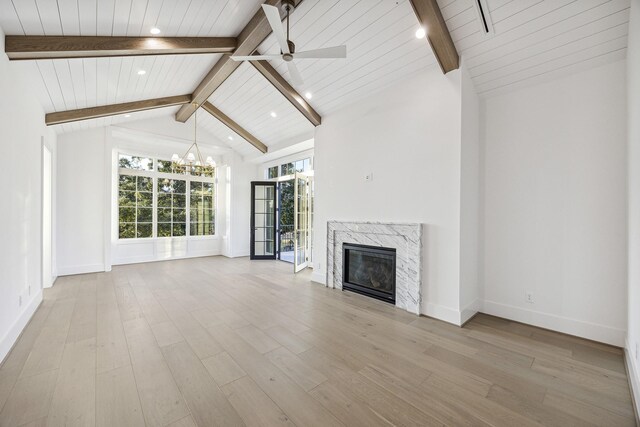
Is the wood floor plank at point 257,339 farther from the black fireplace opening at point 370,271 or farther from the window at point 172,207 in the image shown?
the window at point 172,207

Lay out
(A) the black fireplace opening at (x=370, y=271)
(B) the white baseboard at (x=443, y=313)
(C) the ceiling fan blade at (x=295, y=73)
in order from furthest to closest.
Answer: (A) the black fireplace opening at (x=370, y=271), (B) the white baseboard at (x=443, y=313), (C) the ceiling fan blade at (x=295, y=73)

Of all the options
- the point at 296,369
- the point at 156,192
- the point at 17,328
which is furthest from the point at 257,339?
the point at 156,192

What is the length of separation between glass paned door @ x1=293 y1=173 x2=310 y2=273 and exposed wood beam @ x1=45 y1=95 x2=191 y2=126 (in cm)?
299

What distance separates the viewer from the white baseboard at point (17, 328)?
244 centimetres

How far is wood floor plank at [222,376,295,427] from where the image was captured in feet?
5.60

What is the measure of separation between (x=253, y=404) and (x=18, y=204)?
11.0 feet

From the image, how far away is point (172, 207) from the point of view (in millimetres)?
7523

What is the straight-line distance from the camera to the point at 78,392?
77.3 inches

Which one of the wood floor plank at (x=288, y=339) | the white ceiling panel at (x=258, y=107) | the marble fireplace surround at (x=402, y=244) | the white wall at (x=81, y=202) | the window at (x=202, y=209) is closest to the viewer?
the wood floor plank at (x=288, y=339)

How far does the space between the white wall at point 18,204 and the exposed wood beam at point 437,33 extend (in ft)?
13.1

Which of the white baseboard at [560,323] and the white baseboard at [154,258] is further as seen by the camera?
the white baseboard at [154,258]

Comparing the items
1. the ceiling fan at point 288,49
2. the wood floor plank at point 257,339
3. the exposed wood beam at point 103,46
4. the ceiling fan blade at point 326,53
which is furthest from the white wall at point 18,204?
the ceiling fan blade at point 326,53

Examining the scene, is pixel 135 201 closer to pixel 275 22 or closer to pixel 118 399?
pixel 118 399

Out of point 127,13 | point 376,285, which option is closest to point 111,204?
point 127,13
